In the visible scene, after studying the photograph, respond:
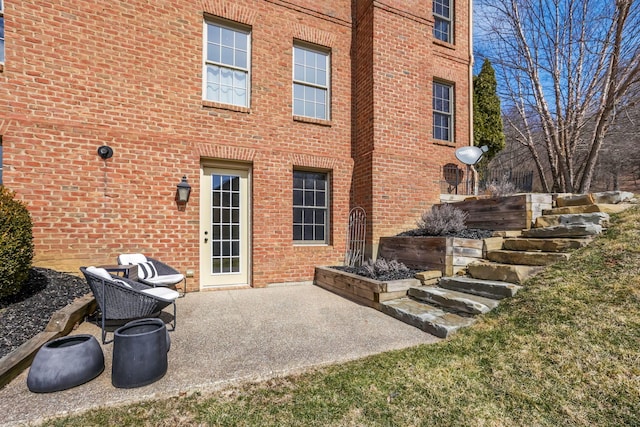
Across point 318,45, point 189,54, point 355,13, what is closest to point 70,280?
point 189,54

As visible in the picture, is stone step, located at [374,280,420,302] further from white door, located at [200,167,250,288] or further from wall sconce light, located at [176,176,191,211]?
wall sconce light, located at [176,176,191,211]

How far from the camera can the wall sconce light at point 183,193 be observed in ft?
17.3

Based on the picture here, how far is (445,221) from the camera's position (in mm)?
5684

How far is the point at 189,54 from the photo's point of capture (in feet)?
18.2

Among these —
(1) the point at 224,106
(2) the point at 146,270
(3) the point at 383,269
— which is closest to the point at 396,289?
(3) the point at 383,269

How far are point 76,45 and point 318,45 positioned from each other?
169 inches

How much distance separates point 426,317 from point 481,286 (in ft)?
3.11

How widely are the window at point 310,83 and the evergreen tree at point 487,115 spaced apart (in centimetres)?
640

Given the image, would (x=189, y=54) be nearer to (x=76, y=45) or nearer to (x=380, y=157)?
(x=76, y=45)

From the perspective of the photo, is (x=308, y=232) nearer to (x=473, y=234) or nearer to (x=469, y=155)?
(x=473, y=234)

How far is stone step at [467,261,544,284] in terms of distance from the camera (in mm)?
3852

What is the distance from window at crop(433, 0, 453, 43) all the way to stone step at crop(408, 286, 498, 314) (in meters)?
6.85

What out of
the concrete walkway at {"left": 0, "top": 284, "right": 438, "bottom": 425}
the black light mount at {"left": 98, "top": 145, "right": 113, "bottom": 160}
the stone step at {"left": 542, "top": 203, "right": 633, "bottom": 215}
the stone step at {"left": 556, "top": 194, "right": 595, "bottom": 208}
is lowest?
the concrete walkway at {"left": 0, "top": 284, "right": 438, "bottom": 425}

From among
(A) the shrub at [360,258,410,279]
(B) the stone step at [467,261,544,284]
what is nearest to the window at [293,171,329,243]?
(A) the shrub at [360,258,410,279]
